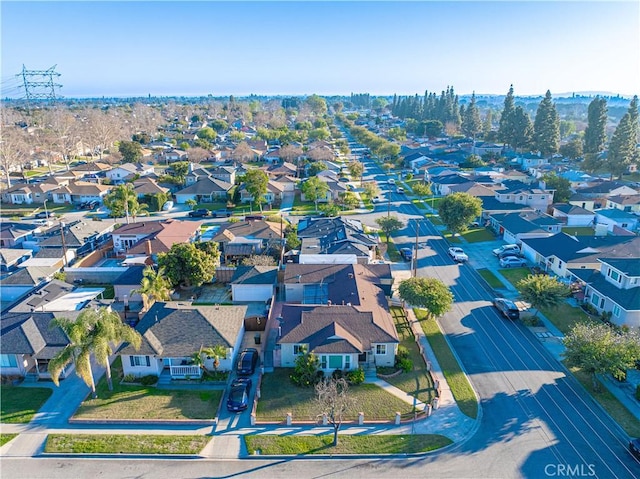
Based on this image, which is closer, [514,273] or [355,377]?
[355,377]

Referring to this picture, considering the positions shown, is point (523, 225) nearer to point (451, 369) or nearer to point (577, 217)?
point (577, 217)

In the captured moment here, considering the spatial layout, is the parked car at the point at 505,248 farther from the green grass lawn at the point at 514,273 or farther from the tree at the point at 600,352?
the tree at the point at 600,352

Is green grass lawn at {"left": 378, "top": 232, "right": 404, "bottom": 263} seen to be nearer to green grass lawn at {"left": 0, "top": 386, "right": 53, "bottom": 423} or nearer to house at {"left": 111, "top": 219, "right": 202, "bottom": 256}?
Result: house at {"left": 111, "top": 219, "right": 202, "bottom": 256}

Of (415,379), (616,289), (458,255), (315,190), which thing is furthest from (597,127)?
(415,379)

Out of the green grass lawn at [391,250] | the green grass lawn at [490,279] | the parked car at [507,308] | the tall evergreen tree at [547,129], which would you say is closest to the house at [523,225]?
the green grass lawn at [490,279]

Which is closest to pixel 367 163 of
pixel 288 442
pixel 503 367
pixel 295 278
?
pixel 295 278

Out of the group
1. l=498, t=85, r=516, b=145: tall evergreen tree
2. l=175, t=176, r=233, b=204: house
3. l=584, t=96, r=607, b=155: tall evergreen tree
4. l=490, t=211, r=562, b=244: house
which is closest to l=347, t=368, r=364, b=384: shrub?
l=490, t=211, r=562, b=244: house
